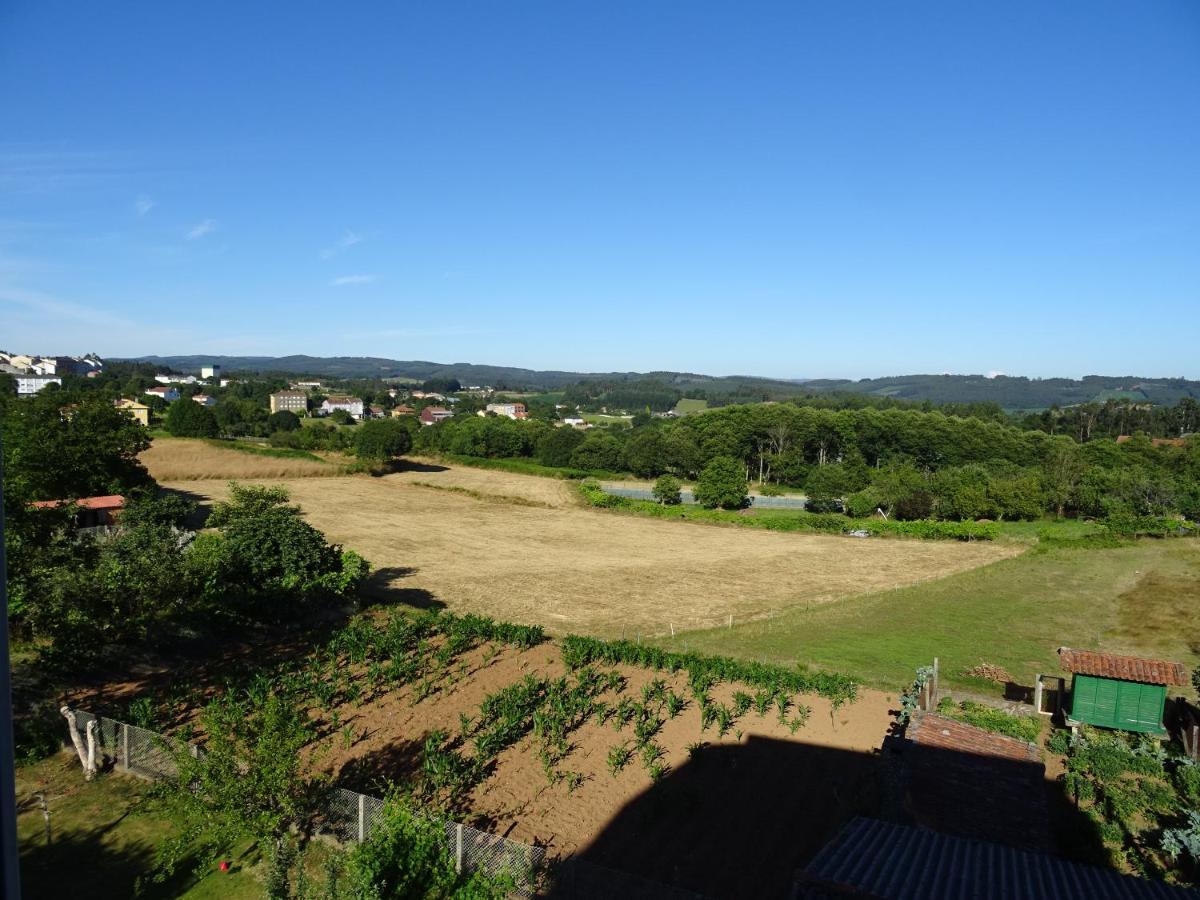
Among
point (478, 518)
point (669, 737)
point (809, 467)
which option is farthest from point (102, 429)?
point (809, 467)

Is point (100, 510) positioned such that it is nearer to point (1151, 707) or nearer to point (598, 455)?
point (1151, 707)

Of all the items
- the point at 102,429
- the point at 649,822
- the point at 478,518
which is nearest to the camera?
the point at 649,822

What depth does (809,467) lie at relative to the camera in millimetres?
76750

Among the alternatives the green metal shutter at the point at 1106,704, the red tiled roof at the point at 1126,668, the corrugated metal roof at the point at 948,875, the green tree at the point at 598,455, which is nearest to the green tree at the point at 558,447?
the green tree at the point at 598,455

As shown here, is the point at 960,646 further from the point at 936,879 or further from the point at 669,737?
the point at 936,879

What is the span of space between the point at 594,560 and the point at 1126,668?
87.5 ft

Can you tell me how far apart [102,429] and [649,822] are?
3250cm

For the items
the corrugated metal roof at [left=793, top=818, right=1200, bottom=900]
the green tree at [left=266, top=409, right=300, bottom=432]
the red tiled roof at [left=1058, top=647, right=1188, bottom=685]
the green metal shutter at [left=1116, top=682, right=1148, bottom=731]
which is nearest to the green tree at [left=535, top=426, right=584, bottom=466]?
the green tree at [left=266, top=409, right=300, bottom=432]

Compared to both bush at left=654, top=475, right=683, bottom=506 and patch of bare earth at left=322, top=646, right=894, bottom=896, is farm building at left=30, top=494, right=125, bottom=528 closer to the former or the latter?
patch of bare earth at left=322, top=646, right=894, bottom=896

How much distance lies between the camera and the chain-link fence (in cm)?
1008

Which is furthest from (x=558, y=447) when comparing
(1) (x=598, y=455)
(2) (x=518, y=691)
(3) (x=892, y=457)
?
(2) (x=518, y=691)

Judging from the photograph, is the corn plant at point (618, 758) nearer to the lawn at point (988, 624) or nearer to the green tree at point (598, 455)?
the lawn at point (988, 624)

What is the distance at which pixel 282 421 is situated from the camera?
111m

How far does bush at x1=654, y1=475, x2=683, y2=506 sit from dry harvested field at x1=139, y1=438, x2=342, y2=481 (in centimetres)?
2931
